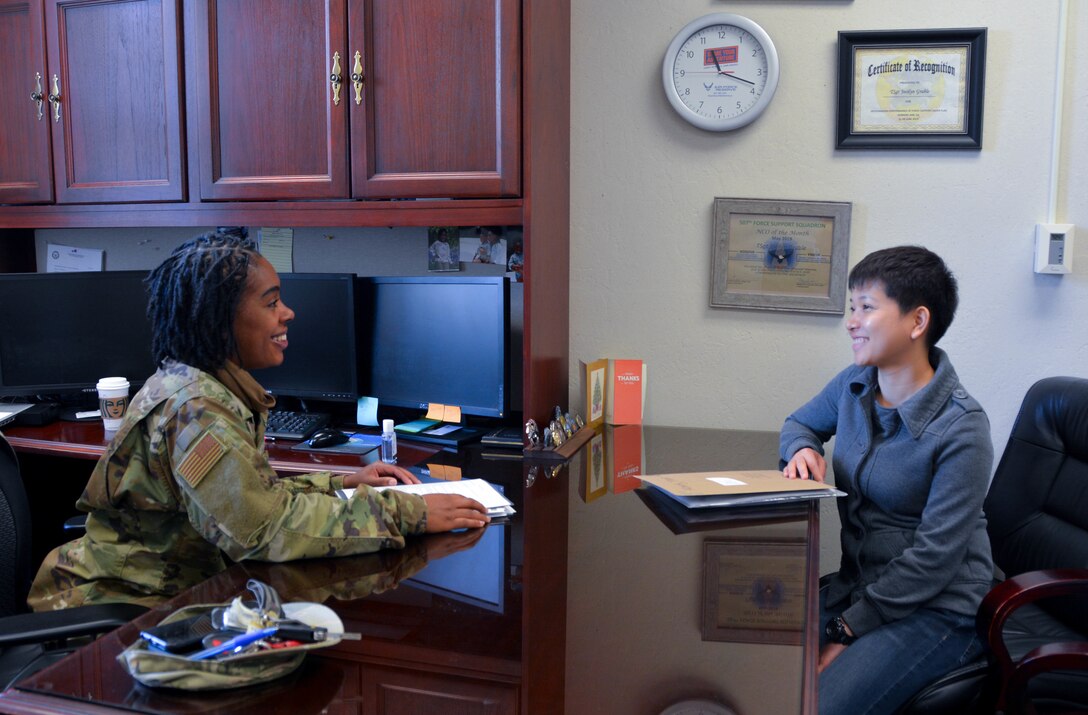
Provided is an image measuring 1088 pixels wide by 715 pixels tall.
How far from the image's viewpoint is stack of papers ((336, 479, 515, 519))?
160 cm

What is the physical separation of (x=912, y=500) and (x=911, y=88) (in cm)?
107

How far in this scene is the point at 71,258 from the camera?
2963 millimetres

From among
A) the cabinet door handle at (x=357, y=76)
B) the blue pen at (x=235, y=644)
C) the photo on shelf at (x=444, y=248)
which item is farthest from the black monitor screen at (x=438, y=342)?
the blue pen at (x=235, y=644)

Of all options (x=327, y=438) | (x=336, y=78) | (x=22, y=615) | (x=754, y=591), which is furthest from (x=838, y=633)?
(x=336, y=78)

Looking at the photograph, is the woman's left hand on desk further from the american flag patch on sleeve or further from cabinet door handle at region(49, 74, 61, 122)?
cabinet door handle at region(49, 74, 61, 122)

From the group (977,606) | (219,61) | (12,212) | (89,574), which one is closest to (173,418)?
(89,574)

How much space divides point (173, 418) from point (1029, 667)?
147 centimetres

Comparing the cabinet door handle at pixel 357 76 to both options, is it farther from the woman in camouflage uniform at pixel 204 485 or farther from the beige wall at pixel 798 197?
the woman in camouflage uniform at pixel 204 485

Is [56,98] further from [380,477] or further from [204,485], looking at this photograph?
[204,485]

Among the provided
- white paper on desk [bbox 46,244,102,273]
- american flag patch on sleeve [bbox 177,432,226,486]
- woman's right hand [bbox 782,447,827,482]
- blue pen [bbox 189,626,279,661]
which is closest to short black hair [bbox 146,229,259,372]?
american flag patch on sleeve [bbox 177,432,226,486]

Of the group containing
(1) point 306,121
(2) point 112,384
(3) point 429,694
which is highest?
(1) point 306,121

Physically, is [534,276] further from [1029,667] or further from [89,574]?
[1029,667]

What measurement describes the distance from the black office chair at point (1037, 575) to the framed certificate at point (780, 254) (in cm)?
57

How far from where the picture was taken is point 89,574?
1.47 m
